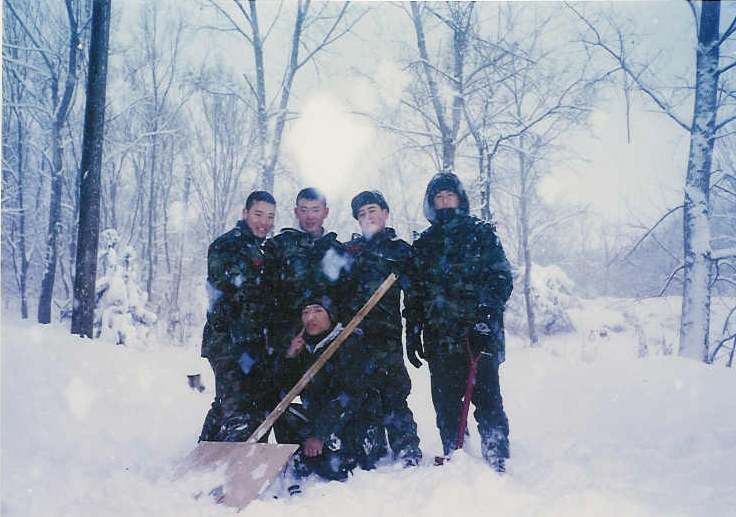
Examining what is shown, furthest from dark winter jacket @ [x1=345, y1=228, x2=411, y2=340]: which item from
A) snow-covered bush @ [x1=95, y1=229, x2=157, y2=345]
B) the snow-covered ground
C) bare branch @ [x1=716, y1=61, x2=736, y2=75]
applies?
snow-covered bush @ [x1=95, y1=229, x2=157, y2=345]

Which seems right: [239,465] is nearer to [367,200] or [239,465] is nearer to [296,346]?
[296,346]

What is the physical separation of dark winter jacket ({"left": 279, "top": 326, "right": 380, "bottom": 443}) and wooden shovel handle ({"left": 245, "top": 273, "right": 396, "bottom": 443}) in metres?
0.08

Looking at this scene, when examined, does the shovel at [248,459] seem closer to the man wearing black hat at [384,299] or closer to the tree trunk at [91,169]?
the man wearing black hat at [384,299]

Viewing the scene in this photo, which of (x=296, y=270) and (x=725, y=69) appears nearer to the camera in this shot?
(x=296, y=270)

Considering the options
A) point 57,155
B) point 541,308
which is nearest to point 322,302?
point 57,155

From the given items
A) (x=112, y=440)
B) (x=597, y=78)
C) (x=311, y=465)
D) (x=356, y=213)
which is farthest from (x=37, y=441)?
(x=597, y=78)

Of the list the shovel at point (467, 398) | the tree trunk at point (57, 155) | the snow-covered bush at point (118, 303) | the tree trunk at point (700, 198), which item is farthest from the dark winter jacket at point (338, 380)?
the tree trunk at point (57, 155)

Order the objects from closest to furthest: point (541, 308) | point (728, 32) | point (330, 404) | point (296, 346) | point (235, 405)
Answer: point (330, 404)
point (235, 405)
point (296, 346)
point (728, 32)
point (541, 308)

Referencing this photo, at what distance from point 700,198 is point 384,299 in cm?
568

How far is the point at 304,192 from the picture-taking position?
3643 millimetres

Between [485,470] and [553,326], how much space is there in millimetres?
20123

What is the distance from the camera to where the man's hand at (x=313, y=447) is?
3025mm

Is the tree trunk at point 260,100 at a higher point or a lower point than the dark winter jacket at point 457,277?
higher

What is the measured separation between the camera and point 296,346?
3432mm
